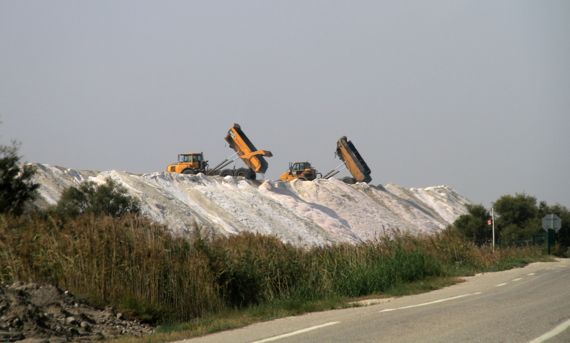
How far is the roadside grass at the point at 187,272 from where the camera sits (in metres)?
14.7

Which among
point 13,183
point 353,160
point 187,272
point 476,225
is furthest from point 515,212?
point 187,272

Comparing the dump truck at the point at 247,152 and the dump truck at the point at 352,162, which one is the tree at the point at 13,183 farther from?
the dump truck at the point at 352,162

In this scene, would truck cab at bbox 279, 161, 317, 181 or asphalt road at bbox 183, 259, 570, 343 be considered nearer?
asphalt road at bbox 183, 259, 570, 343

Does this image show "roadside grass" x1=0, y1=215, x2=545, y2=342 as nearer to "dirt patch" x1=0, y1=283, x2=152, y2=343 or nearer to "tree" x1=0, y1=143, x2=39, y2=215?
"dirt patch" x1=0, y1=283, x2=152, y2=343

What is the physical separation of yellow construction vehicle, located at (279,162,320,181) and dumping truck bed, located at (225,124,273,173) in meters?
9.74

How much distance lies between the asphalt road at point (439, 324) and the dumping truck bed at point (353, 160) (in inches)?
2426

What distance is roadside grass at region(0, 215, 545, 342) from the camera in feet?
48.2

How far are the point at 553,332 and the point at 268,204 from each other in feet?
178

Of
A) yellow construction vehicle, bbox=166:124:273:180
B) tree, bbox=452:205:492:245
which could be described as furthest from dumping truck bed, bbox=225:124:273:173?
tree, bbox=452:205:492:245

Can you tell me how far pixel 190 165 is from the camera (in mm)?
71375

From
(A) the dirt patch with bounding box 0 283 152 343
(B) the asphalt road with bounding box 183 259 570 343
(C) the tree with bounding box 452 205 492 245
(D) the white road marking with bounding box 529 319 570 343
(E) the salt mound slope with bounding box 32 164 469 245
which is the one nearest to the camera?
(D) the white road marking with bounding box 529 319 570 343

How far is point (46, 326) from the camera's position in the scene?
11.8 metres

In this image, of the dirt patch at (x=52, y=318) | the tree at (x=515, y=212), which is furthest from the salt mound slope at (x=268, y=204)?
the dirt patch at (x=52, y=318)

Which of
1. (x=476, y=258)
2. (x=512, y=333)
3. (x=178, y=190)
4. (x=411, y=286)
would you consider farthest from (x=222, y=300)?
(x=178, y=190)
